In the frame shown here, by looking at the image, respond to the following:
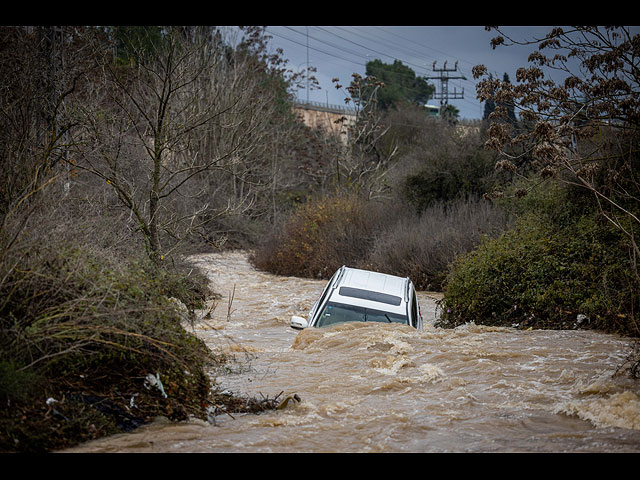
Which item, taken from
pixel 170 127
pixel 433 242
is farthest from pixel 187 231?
pixel 433 242

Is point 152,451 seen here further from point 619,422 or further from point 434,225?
point 434,225

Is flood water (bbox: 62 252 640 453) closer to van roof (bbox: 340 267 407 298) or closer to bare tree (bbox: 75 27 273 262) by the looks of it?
van roof (bbox: 340 267 407 298)

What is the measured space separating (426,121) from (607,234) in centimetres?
3848

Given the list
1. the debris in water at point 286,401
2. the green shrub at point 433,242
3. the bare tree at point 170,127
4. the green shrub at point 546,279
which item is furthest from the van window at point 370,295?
the green shrub at point 433,242

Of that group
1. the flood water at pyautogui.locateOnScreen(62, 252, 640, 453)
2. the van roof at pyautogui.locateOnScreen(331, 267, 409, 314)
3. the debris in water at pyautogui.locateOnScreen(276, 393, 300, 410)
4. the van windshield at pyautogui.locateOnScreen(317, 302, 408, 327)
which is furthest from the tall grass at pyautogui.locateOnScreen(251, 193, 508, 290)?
the debris in water at pyautogui.locateOnScreen(276, 393, 300, 410)

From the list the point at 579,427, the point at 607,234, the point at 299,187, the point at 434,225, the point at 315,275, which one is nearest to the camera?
the point at 579,427

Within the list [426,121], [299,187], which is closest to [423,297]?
[299,187]

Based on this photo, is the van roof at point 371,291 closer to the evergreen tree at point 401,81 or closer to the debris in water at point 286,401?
the debris in water at point 286,401

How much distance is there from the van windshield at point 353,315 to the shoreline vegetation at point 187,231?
2212 millimetres

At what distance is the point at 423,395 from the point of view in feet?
25.1

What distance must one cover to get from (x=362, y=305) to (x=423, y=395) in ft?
8.86

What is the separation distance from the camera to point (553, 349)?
9.87m

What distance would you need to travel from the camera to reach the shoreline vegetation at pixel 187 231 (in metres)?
5.73

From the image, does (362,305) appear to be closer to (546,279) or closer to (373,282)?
(373,282)
